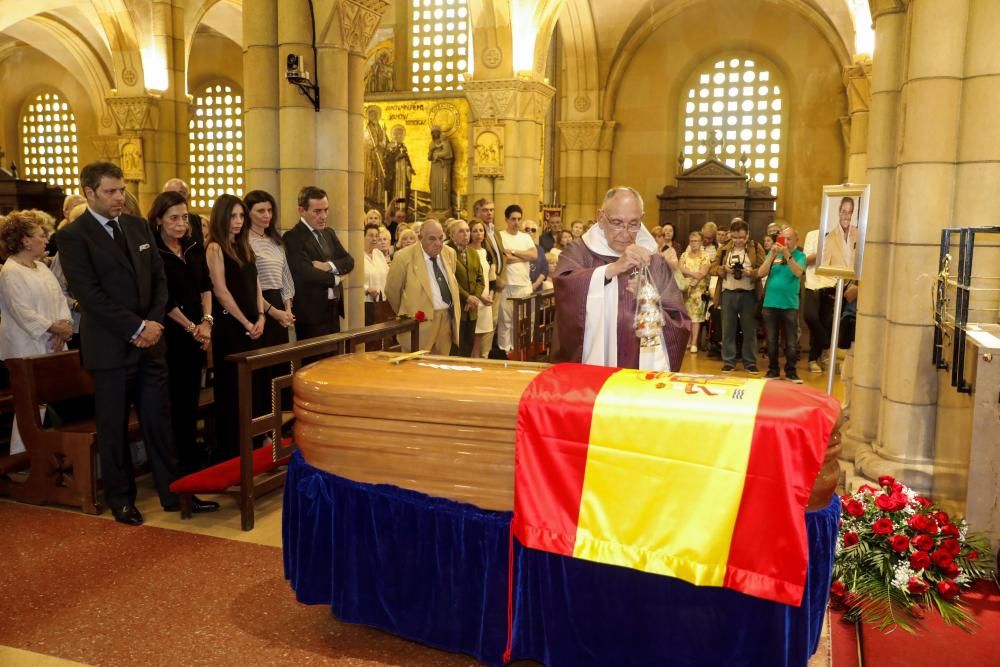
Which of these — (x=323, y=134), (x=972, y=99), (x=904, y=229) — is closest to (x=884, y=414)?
(x=904, y=229)

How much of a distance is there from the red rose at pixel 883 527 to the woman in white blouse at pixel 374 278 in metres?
6.04

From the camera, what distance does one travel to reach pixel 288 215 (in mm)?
7922

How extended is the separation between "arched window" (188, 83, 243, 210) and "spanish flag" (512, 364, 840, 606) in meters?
20.6

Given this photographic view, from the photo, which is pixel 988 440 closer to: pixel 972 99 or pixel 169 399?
pixel 972 99

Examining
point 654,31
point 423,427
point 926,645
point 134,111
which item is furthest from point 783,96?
point 423,427

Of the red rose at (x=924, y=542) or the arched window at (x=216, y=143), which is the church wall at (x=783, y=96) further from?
the red rose at (x=924, y=542)

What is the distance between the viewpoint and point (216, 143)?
21.8 meters

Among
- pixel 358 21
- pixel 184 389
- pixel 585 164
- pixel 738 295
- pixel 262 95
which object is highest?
pixel 358 21

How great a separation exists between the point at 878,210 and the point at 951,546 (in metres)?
2.55

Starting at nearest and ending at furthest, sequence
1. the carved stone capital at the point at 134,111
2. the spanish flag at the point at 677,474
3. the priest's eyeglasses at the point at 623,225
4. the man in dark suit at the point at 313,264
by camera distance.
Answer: the spanish flag at the point at 677,474 < the priest's eyeglasses at the point at 623,225 < the man in dark suit at the point at 313,264 < the carved stone capital at the point at 134,111

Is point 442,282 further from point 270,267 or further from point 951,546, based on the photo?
point 951,546

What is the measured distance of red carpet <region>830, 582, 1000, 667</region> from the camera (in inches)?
120

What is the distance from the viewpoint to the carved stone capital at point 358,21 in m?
7.77

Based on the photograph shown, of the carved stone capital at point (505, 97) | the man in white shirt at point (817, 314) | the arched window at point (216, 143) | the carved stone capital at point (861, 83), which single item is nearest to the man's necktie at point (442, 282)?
the man in white shirt at point (817, 314)
